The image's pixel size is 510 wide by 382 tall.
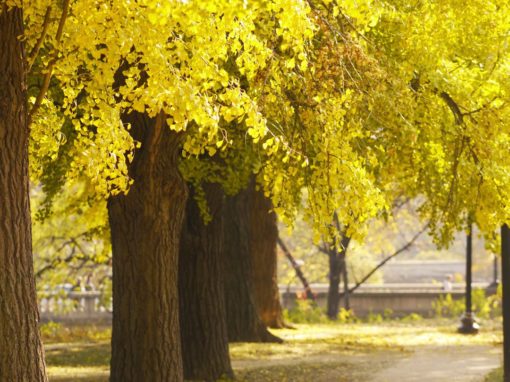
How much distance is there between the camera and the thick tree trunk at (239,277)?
23.1 m

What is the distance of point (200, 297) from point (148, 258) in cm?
358

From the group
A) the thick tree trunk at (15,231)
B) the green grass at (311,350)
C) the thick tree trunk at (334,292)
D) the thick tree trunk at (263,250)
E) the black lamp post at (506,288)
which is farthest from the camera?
the thick tree trunk at (334,292)

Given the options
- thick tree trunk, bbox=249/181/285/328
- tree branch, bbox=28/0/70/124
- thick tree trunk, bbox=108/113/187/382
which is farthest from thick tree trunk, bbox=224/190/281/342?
tree branch, bbox=28/0/70/124

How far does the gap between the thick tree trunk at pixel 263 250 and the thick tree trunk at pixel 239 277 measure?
2834 mm

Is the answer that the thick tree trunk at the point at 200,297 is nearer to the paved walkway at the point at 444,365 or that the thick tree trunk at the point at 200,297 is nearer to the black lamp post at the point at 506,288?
the paved walkway at the point at 444,365

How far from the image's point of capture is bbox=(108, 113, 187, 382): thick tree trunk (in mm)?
14445

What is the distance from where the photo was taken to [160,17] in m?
8.95

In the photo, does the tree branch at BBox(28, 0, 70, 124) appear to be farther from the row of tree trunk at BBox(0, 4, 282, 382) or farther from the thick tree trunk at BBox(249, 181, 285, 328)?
the thick tree trunk at BBox(249, 181, 285, 328)

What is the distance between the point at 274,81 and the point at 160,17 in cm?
422

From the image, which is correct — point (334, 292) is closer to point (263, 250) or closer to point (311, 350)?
point (263, 250)

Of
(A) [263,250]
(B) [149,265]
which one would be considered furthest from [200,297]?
(A) [263,250]

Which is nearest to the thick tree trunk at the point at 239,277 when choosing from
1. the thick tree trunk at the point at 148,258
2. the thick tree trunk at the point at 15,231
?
the thick tree trunk at the point at 148,258

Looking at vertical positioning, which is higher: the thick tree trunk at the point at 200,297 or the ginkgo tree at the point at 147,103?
the ginkgo tree at the point at 147,103

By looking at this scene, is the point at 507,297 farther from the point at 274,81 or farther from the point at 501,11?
the point at 274,81
